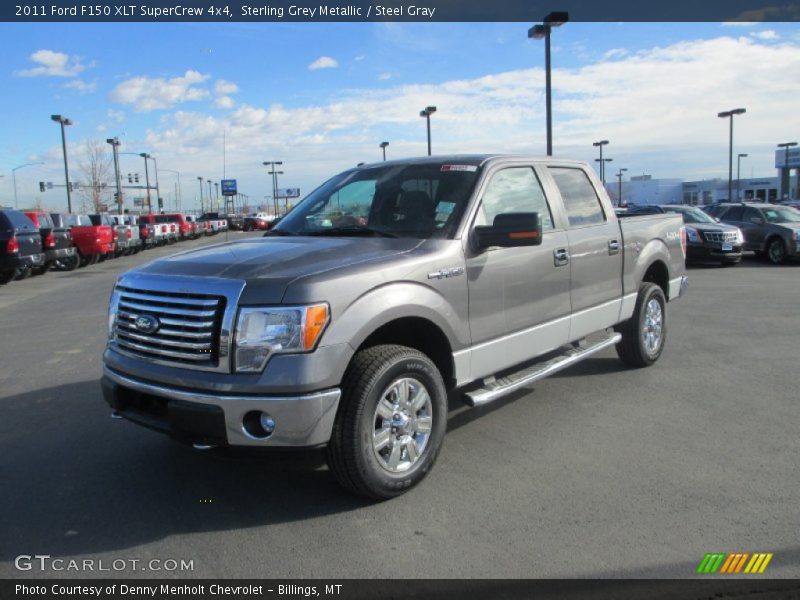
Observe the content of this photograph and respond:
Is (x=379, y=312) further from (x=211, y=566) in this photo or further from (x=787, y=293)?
(x=787, y=293)

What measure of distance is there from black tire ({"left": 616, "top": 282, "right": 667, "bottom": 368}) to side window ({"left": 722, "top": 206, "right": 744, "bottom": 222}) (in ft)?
48.0

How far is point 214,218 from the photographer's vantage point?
57.7 m

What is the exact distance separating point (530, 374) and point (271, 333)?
2184mm

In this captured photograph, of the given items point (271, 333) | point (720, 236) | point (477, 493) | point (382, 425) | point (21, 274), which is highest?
point (271, 333)

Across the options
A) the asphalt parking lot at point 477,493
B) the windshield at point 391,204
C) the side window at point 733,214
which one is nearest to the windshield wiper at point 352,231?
the windshield at point 391,204

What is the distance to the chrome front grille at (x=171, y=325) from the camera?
11.4 feet

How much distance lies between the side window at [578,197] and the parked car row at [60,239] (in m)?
14.6

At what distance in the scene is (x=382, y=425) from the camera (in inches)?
148

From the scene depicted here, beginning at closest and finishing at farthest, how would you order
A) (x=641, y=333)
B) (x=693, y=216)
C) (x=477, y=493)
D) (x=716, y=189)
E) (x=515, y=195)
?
(x=477, y=493) → (x=515, y=195) → (x=641, y=333) → (x=693, y=216) → (x=716, y=189)

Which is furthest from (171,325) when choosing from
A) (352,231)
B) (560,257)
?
(560,257)

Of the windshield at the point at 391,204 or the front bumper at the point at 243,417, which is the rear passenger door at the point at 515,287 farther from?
the front bumper at the point at 243,417

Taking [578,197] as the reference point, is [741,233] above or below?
below

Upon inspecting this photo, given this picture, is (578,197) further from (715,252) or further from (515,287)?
(715,252)

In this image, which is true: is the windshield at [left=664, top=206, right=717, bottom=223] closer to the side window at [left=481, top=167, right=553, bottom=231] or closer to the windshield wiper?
the side window at [left=481, top=167, right=553, bottom=231]
